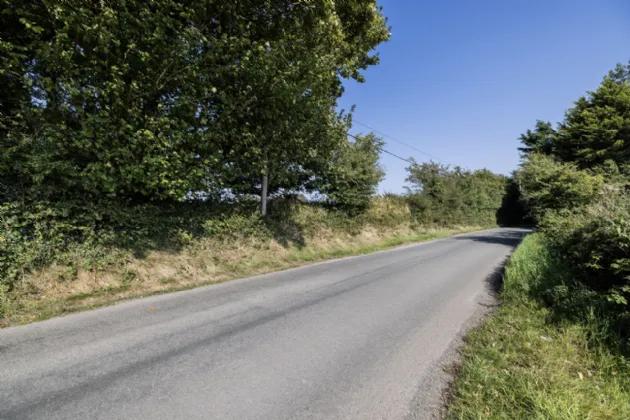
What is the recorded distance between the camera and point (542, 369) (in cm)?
282

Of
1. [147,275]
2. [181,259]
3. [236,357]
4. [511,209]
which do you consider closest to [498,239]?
[181,259]

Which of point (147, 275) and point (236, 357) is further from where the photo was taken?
point (147, 275)

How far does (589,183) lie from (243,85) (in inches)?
565

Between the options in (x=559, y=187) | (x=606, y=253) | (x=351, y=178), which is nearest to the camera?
(x=606, y=253)

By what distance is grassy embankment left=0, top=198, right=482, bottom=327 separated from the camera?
4.62 m

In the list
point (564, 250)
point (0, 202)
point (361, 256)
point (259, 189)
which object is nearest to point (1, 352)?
point (0, 202)

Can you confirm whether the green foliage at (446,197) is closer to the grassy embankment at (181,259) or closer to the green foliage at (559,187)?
the green foliage at (559,187)

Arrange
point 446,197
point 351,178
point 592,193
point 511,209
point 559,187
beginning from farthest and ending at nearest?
point 511,209 → point 446,197 → point 351,178 → point 559,187 → point 592,193

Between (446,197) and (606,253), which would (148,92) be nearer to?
(606,253)

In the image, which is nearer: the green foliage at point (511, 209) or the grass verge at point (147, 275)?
the grass verge at point (147, 275)

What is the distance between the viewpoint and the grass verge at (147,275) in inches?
173

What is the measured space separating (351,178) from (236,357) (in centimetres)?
1124

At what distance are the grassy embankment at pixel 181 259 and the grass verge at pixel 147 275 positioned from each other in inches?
0.4

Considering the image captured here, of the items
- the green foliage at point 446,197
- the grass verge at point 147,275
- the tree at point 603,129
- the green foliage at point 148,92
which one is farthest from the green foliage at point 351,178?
the tree at point 603,129
